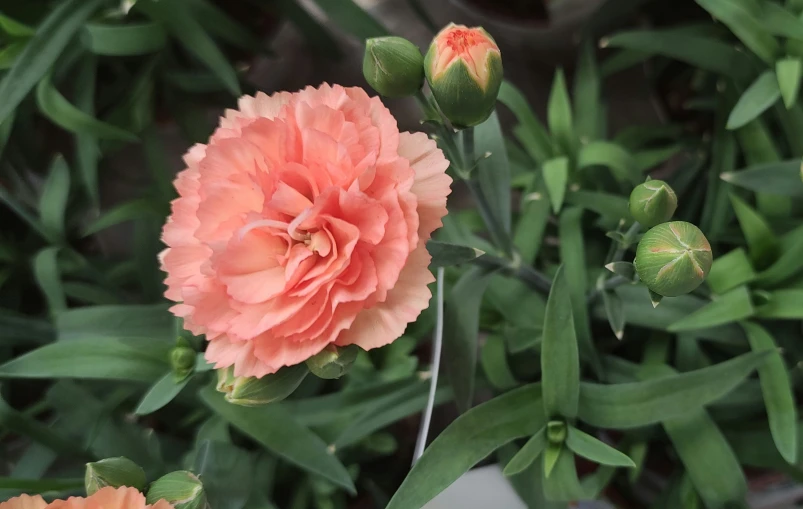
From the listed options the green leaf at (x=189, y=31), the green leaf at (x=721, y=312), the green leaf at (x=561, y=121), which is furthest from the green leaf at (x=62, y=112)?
the green leaf at (x=721, y=312)

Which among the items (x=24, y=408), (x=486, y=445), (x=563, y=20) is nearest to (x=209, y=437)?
(x=486, y=445)

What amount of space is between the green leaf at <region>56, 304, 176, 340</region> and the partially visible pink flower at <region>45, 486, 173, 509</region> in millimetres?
226

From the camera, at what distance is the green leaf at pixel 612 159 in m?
0.61

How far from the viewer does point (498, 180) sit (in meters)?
0.53

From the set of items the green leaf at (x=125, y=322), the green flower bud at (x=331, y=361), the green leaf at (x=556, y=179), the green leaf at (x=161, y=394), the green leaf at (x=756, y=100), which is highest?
the green leaf at (x=756, y=100)

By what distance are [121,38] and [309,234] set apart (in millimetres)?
440

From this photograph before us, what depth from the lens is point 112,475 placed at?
1.30ft

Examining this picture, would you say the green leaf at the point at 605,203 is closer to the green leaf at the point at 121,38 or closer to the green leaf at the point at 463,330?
the green leaf at the point at 463,330

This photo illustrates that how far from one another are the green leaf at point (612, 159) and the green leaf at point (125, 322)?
1.48 feet

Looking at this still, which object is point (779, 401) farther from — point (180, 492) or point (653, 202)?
point (180, 492)

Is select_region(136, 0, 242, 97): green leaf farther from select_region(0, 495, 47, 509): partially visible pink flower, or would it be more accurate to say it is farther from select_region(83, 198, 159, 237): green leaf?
select_region(0, 495, 47, 509): partially visible pink flower

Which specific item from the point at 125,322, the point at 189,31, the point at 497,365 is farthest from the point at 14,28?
the point at 497,365

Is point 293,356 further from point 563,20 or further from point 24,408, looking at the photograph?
point 563,20

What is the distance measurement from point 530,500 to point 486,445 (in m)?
0.10
